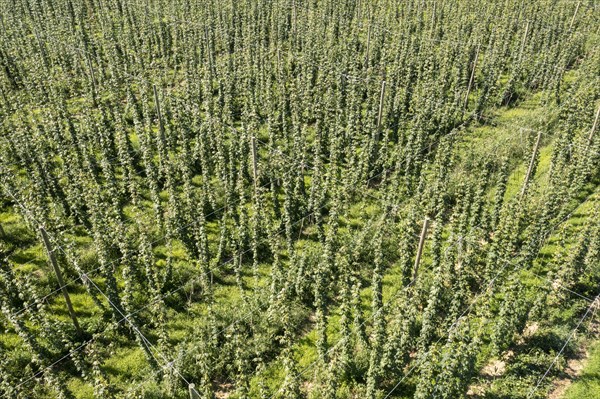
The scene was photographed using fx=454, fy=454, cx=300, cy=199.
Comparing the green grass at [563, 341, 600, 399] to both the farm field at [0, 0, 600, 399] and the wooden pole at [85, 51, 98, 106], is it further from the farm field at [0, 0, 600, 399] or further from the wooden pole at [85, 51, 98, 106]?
the wooden pole at [85, 51, 98, 106]

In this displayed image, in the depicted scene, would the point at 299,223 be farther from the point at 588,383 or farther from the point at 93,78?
→ the point at 93,78

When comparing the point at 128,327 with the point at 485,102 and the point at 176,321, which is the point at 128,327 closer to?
the point at 176,321

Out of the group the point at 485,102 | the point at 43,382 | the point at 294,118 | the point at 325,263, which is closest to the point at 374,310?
the point at 325,263

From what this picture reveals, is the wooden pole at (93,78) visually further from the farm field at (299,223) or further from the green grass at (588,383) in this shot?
the green grass at (588,383)

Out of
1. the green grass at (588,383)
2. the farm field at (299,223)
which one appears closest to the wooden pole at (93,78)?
the farm field at (299,223)

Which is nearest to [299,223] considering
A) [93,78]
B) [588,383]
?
[588,383]

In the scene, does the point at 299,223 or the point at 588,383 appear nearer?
the point at 588,383
